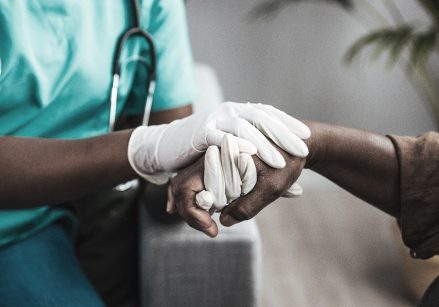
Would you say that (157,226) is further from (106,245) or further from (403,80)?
(403,80)

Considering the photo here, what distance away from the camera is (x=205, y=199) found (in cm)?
90

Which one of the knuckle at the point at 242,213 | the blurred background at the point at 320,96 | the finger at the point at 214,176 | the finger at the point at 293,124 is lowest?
the blurred background at the point at 320,96

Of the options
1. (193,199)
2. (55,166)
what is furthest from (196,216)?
(55,166)

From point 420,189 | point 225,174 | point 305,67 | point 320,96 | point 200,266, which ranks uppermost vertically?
point 225,174

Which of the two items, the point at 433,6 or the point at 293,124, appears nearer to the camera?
the point at 293,124

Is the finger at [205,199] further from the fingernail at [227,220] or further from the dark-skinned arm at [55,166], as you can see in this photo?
the dark-skinned arm at [55,166]

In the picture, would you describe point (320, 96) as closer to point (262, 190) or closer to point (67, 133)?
point (67, 133)

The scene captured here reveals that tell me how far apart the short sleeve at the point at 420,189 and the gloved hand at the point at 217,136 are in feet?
0.59

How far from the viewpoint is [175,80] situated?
127 cm

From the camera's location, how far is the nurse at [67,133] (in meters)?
0.98

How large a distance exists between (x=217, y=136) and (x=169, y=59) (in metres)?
0.38

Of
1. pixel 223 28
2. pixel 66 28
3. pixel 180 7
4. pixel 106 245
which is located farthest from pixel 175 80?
pixel 223 28

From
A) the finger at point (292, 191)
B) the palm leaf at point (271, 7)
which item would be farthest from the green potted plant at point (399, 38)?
the finger at point (292, 191)

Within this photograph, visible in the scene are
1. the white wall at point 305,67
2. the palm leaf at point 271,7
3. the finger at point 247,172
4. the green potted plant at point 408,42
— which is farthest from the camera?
the white wall at point 305,67
